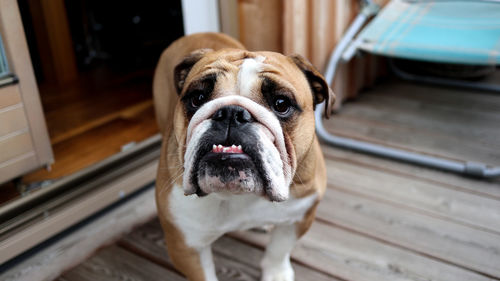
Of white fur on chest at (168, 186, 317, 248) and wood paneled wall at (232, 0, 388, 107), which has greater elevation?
wood paneled wall at (232, 0, 388, 107)

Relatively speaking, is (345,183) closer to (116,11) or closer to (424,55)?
(424,55)

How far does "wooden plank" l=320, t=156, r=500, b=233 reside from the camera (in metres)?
1.57

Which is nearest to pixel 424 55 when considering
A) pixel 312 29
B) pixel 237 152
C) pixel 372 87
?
pixel 312 29

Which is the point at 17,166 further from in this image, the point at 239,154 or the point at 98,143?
the point at 239,154

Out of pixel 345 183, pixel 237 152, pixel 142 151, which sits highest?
pixel 237 152

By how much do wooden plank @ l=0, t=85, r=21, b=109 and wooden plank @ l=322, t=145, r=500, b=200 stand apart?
1.27 meters

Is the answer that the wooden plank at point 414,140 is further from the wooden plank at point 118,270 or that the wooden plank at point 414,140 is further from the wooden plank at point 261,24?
the wooden plank at point 118,270

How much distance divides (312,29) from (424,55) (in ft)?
1.84

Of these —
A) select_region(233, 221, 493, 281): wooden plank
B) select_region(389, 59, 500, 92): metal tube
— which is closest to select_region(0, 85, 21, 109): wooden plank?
select_region(233, 221, 493, 281): wooden plank

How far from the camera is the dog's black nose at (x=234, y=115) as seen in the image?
846 millimetres

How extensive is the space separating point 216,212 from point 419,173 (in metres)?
1.14

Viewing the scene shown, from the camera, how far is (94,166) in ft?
5.31

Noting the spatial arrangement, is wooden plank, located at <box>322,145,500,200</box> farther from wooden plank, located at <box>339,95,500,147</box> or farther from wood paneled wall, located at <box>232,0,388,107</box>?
wood paneled wall, located at <box>232,0,388,107</box>

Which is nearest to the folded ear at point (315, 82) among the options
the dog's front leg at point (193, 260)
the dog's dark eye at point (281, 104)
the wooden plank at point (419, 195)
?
the dog's dark eye at point (281, 104)
